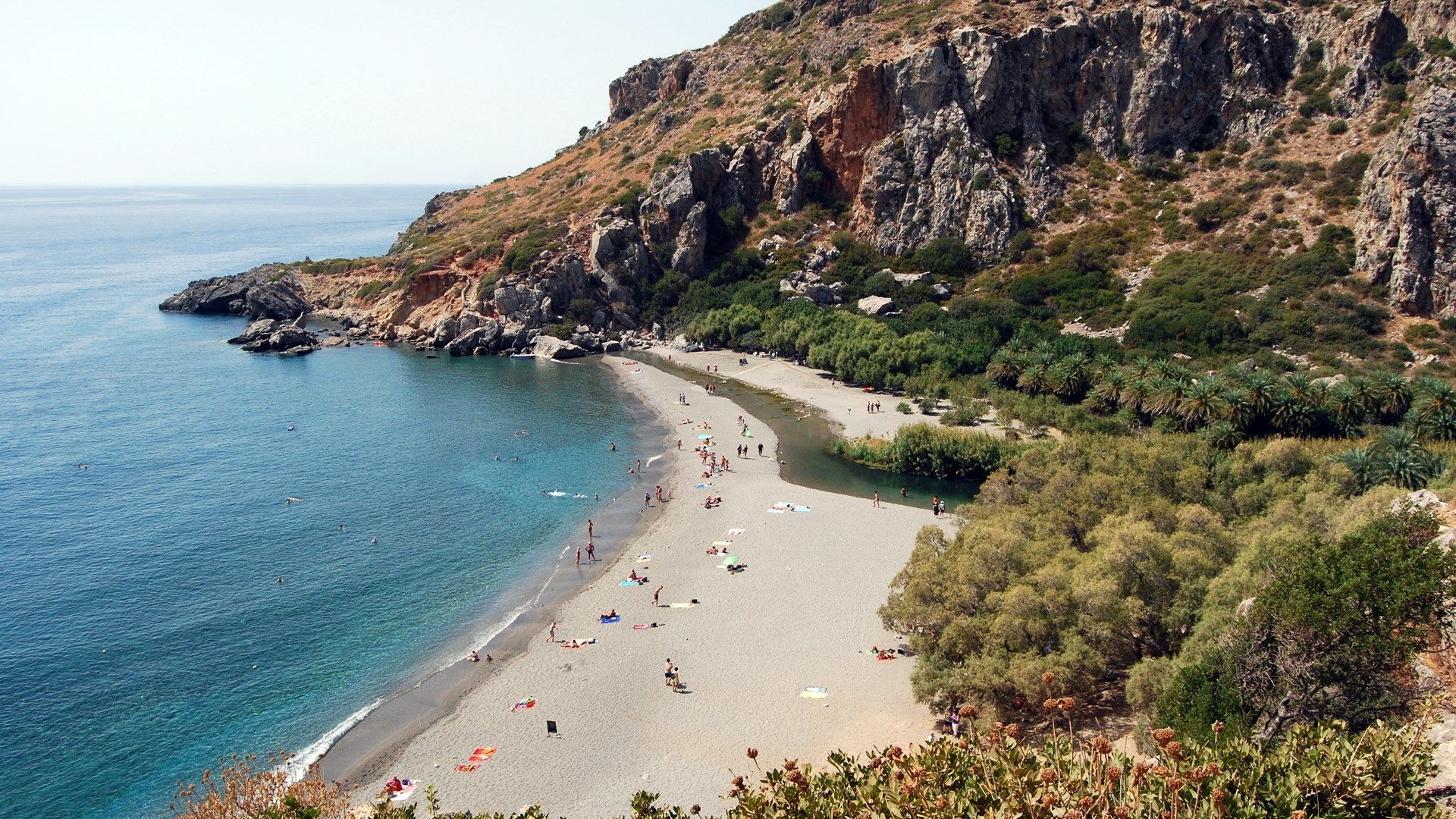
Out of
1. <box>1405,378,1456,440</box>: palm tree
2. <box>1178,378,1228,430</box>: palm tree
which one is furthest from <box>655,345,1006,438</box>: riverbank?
<box>1405,378,1456,440</box>: palm tree

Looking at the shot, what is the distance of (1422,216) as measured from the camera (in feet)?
202

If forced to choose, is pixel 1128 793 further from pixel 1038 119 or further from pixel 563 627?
pixel 1038 119

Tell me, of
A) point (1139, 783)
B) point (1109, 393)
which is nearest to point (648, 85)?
point (1109, 393)

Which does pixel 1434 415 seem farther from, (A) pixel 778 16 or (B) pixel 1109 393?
(A) pixel 778 16

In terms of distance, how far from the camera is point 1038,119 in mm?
89125

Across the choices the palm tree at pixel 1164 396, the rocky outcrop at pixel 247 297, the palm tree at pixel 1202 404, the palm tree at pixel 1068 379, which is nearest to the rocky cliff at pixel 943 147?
the rocky outcrop at pixel 247 297

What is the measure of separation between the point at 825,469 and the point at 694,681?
24.4 meters

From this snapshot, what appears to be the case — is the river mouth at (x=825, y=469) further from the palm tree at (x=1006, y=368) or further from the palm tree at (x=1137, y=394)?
the palm tree at (x=1006, y=368)

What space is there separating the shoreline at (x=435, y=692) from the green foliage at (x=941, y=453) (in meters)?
17.1

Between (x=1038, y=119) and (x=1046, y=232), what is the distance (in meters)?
13.2

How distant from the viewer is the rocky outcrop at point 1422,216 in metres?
61.0

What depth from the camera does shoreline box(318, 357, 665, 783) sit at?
25.9m

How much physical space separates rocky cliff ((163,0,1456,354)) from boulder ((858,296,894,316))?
523 centimetres

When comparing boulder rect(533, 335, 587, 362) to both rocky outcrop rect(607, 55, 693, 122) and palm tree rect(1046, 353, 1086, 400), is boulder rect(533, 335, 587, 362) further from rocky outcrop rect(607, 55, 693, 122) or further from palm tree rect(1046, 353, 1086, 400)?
rocky outcrop rect(607, 55, 693, 122)
